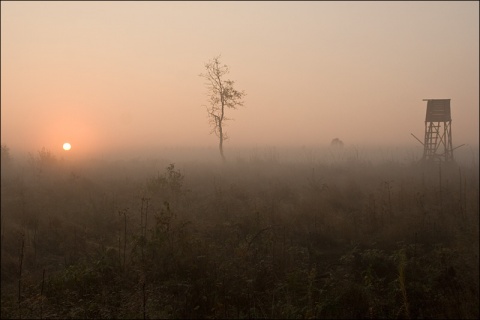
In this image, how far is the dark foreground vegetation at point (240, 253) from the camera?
5977mm

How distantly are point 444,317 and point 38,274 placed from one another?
25.7 feet

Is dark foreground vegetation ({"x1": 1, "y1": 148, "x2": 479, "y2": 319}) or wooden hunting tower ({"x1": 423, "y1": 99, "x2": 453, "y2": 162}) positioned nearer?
dark foreground vegetation ({"x1": 1, "y1": 148, "x2": 479, "y2": 319})

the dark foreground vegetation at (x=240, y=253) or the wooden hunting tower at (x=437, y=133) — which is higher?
the wooden hunting tower at (x=437, y=133)

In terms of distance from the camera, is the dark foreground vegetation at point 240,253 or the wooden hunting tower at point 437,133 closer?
the dark foreground vegetation at point 240,253

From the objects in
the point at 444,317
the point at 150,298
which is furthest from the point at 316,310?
the point at 150,298

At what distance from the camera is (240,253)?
25.4ft

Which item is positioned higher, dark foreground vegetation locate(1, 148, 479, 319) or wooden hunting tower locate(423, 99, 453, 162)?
wooden hunting tower locate(423, 99, 453, 162)

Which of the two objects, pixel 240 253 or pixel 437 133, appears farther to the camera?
pixel 437 133

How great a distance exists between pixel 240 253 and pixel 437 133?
20.4m

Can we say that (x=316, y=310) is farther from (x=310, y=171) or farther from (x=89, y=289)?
(x=310, y=171)

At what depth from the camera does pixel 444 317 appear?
565cm

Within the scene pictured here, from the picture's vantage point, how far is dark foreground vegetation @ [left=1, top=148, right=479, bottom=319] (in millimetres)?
5977

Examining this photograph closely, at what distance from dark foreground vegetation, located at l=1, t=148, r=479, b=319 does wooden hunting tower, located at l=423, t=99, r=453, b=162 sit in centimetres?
942

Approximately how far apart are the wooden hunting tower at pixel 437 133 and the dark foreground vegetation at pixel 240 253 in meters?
9.42
